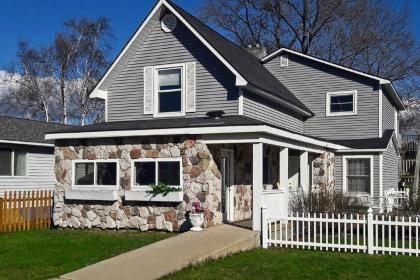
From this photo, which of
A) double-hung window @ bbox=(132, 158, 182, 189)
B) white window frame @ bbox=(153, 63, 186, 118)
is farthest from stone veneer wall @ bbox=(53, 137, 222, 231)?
white window frame @ bbox=(153, 63, 186, 118)

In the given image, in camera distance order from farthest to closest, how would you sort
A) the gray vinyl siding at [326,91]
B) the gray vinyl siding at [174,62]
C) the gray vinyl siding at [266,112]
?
the gray vinyl siding at [326,91]
the gray vinyl siding at [266,112]
the gray vinyl siding at [174,62]

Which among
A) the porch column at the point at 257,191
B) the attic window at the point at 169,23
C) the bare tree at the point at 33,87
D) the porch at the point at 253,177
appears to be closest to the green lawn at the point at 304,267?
the porch column at the point at 257,191

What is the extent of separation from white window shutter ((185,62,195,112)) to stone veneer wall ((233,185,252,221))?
2.94m

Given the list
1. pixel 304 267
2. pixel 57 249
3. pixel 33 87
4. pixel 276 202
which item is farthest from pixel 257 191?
pixel 33 87

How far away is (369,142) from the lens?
23.0m

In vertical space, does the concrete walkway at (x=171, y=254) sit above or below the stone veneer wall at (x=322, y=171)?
below

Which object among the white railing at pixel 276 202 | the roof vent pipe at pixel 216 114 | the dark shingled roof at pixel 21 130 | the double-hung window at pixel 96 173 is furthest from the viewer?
the dark shingled roof at pixel 21 130

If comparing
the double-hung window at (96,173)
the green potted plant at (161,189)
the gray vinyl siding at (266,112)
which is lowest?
the green potted plant at (161,189)

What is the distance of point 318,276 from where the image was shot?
9.73 meters

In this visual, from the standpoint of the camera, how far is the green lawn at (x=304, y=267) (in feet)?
31.9

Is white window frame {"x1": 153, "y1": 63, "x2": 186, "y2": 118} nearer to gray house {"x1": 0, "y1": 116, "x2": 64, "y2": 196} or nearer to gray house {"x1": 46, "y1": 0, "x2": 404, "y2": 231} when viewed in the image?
gray house {"x1": 46, "y1": 0, "x2": 404, "y2": 231}

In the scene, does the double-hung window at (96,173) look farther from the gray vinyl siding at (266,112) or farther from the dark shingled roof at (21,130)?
the dark shingled roof at (21,130)

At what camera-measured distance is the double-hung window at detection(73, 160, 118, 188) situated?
1611 cm

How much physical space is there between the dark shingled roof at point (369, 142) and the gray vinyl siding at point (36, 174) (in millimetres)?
14093
